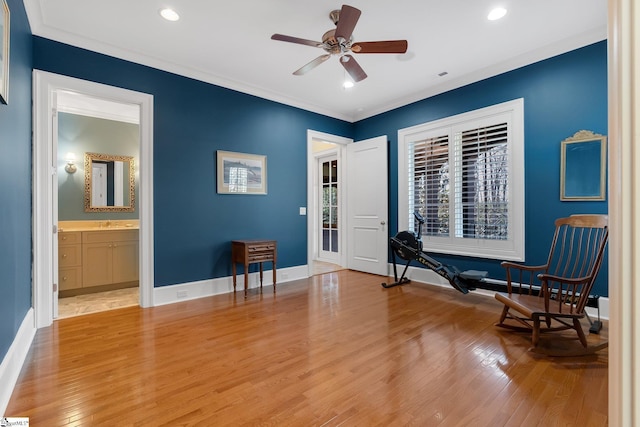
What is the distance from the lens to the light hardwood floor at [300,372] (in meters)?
1.78

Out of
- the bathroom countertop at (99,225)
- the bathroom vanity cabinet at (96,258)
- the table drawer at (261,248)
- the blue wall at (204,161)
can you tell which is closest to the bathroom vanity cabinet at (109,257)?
the bathroom vanity cabinet at (96,258)

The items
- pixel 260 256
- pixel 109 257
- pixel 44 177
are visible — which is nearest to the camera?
pixel 44 177

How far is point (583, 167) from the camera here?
10.9ft

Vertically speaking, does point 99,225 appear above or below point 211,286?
above

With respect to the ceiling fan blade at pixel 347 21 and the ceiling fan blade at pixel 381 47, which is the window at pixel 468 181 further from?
the ceiling fan blade at pixel 347 21

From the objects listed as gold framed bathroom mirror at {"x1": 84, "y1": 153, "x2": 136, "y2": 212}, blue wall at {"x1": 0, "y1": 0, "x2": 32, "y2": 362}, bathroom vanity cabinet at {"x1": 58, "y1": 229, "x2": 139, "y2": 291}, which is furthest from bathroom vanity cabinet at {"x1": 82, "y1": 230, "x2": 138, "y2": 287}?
blue wall at {"x1": 0, "y1": 0, "x2": 32, "y2": 362}

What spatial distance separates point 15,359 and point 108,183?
352 centimetres

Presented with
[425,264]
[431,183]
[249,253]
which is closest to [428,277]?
[425,264]

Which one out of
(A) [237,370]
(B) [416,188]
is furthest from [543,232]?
(A) [237,370]

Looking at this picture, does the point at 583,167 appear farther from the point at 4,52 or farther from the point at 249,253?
the point at 4,52

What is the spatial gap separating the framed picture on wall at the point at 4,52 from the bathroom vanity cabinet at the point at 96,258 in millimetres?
2811

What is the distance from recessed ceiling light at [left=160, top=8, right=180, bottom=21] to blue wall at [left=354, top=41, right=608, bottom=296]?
373cm

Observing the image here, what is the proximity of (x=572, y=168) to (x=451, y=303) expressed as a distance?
2017 millimetres

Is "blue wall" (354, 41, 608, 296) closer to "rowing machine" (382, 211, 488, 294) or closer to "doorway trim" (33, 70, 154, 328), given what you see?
"rowing machine" (382, 211, 488, 294)
